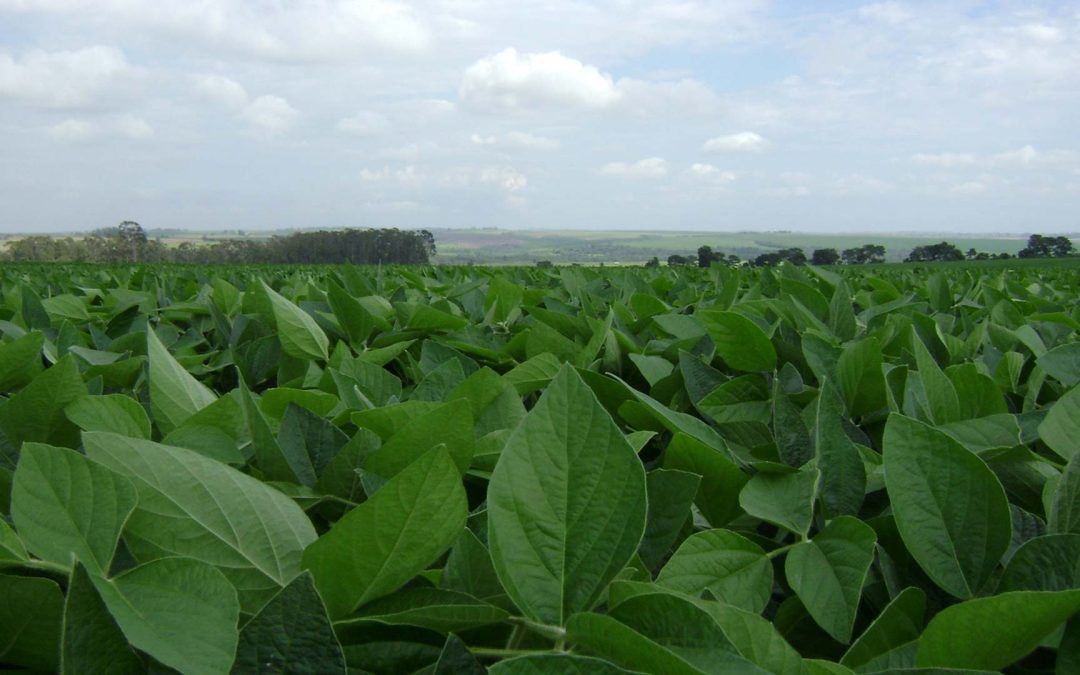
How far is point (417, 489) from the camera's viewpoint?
1.97 ft

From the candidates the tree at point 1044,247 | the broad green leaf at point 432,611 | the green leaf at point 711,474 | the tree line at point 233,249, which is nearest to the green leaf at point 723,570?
the green leaf at point 711,474

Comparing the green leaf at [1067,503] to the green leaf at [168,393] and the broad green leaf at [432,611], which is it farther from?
the green leaf at [168,393]

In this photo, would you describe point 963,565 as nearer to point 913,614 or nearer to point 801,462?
point 913,614

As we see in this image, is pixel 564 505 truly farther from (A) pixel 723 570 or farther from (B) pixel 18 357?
(B) pixel 18 357

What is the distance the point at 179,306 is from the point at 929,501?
6.85 ft

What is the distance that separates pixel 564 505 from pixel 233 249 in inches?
2133

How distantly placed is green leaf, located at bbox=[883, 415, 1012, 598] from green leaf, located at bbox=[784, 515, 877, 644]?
1.9 inches

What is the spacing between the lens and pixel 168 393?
3.58 ft

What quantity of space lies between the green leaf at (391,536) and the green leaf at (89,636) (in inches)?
5.2

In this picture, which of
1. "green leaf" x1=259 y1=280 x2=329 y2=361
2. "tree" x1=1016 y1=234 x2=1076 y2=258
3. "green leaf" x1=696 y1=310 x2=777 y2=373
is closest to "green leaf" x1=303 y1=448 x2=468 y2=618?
"green leaf" x1=696 y1=310 x2=777 y2=373

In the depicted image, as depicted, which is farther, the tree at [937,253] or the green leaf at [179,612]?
the tree at [937,253]

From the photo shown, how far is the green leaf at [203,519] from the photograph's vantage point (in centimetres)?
67

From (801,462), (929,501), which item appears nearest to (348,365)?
(801,462)

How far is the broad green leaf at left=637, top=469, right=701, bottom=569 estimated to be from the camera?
2.69 feet
